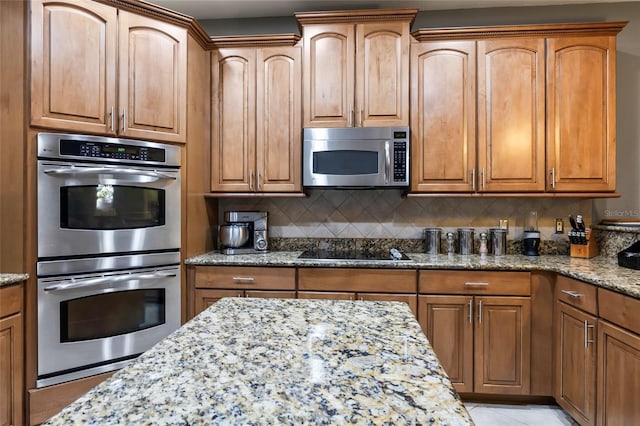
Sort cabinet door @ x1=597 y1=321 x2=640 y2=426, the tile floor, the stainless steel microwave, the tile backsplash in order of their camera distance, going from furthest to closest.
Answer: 1. the tile backsplash
2. the stainless steel microwave
3. the tile floor
4. cabinet door @ x1=597 y1=321 x2=640 y2=426

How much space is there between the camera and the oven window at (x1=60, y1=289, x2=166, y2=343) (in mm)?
1925

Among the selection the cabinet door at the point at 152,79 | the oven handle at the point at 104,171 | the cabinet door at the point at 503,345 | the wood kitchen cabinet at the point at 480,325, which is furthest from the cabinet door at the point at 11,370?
the cabinet door at the point at 503,345

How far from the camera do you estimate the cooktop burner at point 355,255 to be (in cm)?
235

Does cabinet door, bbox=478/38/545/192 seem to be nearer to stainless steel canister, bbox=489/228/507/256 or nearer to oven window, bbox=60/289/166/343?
stainless steel canister, bbox=489/228/507/256

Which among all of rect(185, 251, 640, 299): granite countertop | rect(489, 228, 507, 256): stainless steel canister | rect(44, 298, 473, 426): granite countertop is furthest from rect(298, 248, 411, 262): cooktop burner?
rect(44, 298, 473, 426): granite countertop

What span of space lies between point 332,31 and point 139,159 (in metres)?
1.60

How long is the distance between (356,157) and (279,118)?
65 cm

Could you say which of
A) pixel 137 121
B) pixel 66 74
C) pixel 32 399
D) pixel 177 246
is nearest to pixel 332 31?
pixel 137 121

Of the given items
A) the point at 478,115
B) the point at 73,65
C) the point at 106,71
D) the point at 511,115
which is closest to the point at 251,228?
the point at 106,71

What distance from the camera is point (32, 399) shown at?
5.87 feet

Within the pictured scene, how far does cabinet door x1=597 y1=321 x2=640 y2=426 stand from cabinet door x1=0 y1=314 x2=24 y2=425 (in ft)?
9.47

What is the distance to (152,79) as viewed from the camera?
2.19 m

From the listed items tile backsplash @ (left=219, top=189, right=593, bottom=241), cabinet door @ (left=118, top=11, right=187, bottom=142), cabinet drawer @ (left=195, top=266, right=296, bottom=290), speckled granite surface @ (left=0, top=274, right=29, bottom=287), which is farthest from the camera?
tile backsplash @ (left=219, top=189, right=593, bottom=241)

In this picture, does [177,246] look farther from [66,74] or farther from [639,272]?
[639,272]
